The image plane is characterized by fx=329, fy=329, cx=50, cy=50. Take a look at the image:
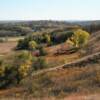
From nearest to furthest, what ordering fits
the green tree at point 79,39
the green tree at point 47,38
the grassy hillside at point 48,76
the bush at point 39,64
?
1. the grassy hillside at point 48,76
2. the bush at point 39,64
3. the green tree at point 79,39
4. the green tree at point 47,38

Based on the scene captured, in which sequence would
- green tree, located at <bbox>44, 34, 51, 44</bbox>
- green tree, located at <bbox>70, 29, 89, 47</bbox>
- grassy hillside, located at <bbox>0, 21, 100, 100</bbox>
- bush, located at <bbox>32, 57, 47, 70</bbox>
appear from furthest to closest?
green tree, located at <bbox>44, 34, 51, 44</bbox>
green tree, located at <bbox>70, 29, 89, 47</bbox>
bush, located at <bbox>32, 57, 47, 70</bbox>
grassy hillside, located at <bbox>0, 21, 100, 100</bbox>

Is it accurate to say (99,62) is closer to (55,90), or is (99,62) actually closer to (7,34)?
(55,90)

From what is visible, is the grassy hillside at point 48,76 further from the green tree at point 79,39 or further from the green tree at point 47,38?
the green tree at point 47,38

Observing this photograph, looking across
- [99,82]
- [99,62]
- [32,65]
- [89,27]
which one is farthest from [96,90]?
[89,27]

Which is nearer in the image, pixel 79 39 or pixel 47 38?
pixel 79 39

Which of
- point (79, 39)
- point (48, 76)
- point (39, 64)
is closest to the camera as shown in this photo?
point (48, 76)

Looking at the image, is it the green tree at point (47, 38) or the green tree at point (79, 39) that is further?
the green tree at point (47, 38)

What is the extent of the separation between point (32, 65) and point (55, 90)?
22.1m

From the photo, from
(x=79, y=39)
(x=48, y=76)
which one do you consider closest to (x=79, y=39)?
(x=79, y=39)

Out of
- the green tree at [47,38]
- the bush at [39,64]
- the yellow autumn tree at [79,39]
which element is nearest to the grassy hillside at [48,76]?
the bush at [39,64]

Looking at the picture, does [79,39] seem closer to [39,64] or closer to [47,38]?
[47,38]

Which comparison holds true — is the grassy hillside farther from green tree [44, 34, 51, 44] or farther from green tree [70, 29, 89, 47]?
green tree [44, 34, 51, 44]

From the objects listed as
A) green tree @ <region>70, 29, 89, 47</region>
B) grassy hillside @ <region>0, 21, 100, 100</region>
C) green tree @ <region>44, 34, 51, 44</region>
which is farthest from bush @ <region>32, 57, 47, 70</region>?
green tree @ <region>44, 34, 51, 44</region>

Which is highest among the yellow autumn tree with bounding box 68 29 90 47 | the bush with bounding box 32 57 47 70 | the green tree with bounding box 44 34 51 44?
the bush with bounding box 32 57 47 70
